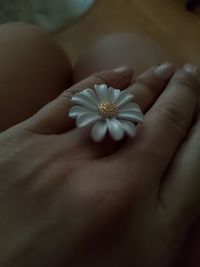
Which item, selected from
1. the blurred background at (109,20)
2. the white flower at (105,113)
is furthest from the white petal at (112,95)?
the blurred background at (109,20)

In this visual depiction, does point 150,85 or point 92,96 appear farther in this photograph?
point 150,85

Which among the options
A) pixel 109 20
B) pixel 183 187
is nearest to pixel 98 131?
pixel 183 187

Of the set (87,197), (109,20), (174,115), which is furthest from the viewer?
(109,20)

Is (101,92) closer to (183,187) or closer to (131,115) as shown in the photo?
(131,115)

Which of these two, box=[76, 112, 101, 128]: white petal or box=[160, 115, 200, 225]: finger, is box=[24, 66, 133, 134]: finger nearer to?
box=[76, 112, 101, 128]: white petal

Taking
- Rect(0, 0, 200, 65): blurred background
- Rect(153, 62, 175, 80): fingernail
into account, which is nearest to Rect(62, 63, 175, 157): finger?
Rect(153, 62, 175, 80): fingernail
